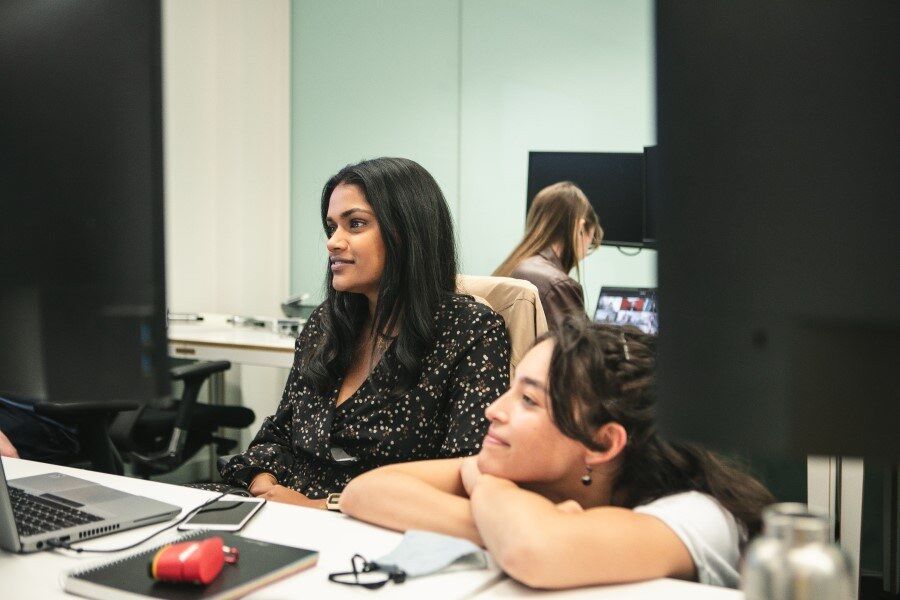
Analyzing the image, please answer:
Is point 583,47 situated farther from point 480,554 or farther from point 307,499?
point 480,554

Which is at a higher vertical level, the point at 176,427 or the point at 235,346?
the point at 235,346

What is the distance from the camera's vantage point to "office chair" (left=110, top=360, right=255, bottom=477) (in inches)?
112

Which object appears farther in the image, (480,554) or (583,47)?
(583,47)

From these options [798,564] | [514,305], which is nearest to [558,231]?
[514,305]

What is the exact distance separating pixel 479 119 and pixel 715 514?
368 cm

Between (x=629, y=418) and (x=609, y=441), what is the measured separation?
0.04m

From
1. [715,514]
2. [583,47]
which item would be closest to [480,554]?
[715,514]

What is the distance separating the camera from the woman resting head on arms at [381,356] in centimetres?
183

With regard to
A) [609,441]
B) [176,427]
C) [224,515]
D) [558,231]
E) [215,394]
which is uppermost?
[558,231]

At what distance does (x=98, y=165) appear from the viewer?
37.4 inches

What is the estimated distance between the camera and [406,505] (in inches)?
49.7

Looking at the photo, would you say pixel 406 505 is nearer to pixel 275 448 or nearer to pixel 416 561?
pixel 416 561

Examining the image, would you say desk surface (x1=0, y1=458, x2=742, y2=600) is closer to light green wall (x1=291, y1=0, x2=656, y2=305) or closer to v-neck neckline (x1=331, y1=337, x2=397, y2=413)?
v-neck neckline (x1=331, y1=337, x2=397, y2=413)

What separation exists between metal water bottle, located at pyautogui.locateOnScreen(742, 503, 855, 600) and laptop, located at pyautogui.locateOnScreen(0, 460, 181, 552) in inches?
36.4
